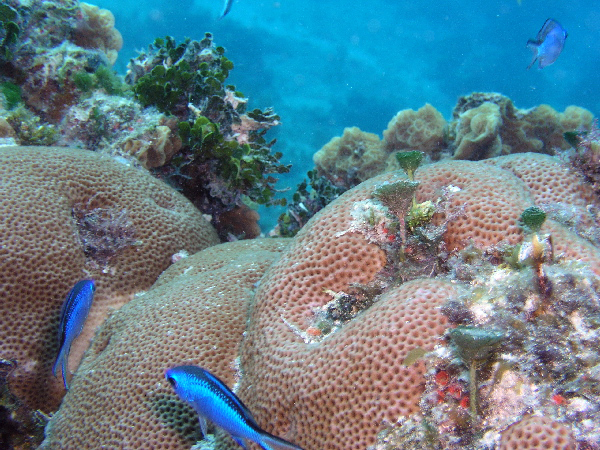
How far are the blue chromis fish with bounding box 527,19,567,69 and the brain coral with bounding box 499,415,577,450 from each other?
506 centimetres

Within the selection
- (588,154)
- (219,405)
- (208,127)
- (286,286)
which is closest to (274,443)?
(219,405)

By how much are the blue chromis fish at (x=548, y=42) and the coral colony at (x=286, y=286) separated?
970 mm

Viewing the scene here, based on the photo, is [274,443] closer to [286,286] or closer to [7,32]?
[286,286]

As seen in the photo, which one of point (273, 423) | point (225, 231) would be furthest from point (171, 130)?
point (273, 423)

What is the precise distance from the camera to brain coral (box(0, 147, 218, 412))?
304cm

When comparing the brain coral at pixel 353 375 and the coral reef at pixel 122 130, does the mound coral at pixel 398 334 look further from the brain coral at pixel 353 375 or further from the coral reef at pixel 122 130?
the coral reef at pixel 122 130

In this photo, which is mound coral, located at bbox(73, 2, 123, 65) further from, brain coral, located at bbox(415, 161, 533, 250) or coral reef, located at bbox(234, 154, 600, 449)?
brain coral, located at bbox(415, 161, 533, 250)

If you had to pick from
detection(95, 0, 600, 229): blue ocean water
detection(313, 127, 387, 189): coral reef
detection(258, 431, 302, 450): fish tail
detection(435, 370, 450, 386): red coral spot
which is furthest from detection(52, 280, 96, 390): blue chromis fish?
detection(95, 0, 600, 229): blue ocean water

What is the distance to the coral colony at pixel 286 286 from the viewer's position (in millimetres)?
1510

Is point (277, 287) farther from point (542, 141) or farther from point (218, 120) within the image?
point (542, 141)

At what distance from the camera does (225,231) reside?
19.3 ft

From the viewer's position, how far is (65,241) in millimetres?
3385

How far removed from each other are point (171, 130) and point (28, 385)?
11.8 ft

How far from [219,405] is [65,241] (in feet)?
9.35
